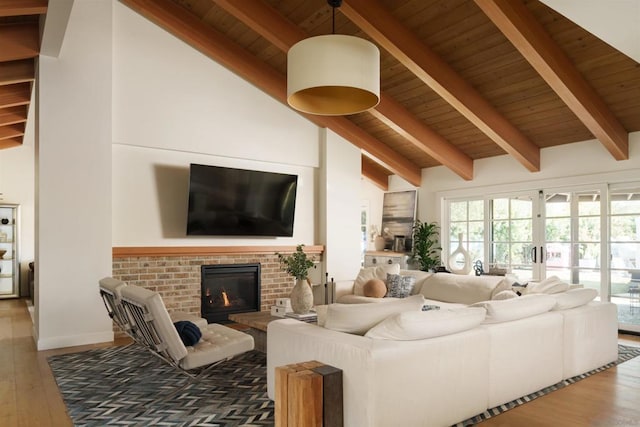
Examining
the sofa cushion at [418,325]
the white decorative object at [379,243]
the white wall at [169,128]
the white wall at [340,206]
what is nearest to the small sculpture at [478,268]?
the white wall at [340,206]

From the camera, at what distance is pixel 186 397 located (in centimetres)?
350

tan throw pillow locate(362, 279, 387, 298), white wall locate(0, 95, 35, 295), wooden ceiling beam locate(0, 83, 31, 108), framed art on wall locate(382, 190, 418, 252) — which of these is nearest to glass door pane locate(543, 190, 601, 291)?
framed art on wall locate(382, 190, 418, 252)

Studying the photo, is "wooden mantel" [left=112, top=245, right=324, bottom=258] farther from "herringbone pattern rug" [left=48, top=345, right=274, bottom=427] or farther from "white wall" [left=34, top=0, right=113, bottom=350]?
"herringbone pattern rug" [left=48, top=345, right=274, bottom=427]

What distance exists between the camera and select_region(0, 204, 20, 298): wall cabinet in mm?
8688

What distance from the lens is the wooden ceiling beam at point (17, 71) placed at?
5.33 m

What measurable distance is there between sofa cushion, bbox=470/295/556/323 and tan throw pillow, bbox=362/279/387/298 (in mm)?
2322

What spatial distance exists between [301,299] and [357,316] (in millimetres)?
1770

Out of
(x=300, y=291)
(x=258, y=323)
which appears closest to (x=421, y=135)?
(x=300, y=291)

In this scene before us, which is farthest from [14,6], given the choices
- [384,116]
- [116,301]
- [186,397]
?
[384,116]

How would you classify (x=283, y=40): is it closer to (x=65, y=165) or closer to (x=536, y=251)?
(x=65, y=165)

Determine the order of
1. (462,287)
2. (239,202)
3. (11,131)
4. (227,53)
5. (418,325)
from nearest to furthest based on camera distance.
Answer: (418,325) < (462,287) < (227,53) < (239,202) < (11,131)

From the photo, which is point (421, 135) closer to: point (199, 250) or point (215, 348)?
point (199, 250)

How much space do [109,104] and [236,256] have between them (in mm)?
2468

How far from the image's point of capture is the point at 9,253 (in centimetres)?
879
